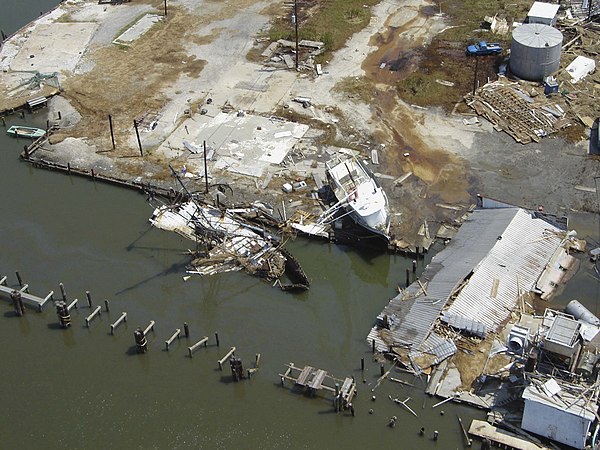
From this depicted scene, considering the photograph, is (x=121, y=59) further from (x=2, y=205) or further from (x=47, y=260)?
(x=47, y=260)

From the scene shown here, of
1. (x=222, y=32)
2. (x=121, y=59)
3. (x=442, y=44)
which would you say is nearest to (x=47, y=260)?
(x=121, y=59)

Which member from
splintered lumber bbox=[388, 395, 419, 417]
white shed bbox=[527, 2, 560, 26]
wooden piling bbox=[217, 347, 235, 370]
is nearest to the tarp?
white shed bbox=[527, 2, 560, 26]

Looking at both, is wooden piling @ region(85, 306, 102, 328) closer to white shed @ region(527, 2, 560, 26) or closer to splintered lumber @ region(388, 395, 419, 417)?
splintered lumber @ region(388, 395, 419, 417)

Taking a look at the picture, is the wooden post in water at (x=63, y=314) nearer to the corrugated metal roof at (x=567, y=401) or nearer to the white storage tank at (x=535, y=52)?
the corrugated metal roof at (x=567, y=401)

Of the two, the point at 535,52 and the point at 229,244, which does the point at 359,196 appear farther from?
the point at 535,52

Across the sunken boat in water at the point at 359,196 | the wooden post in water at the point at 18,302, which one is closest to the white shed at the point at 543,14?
the sunken boat in water at the point at 359,196
